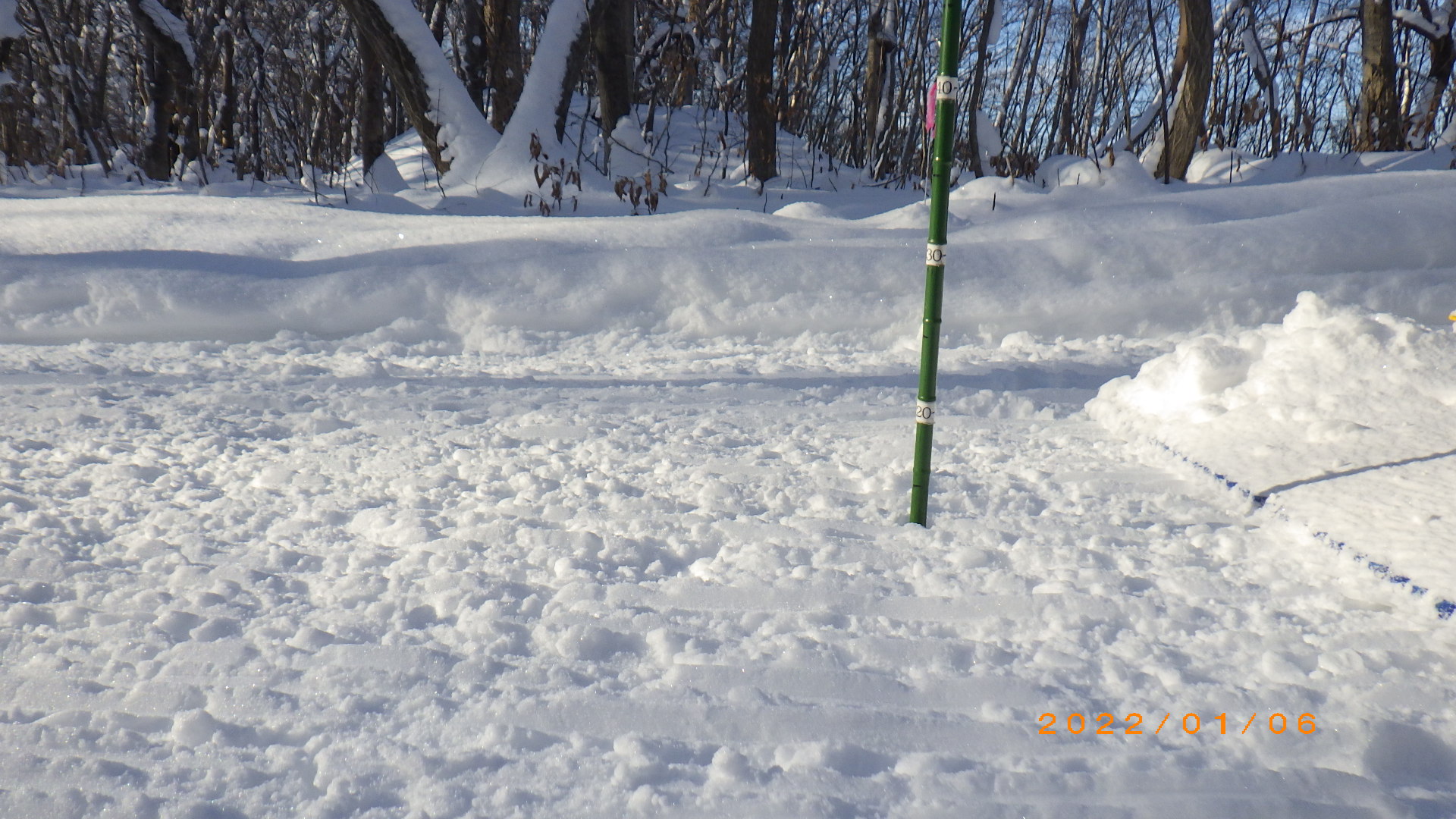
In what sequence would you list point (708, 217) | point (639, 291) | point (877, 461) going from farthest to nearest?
point (708, 217), point (639, 291), point (877, 461)

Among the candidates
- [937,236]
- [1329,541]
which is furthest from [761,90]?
[1329,541]

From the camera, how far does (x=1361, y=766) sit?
1.34 metres

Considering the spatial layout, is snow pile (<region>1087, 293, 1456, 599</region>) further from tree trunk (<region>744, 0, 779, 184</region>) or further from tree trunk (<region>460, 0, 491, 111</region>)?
tree trunk (<region>460, 0, 491, 111</region>)

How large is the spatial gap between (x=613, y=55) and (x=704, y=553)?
23.3 ft

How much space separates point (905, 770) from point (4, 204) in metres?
6.47

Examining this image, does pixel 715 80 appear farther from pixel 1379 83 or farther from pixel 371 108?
pixel 1379 83

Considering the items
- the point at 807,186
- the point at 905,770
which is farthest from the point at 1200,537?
the point at 807,186

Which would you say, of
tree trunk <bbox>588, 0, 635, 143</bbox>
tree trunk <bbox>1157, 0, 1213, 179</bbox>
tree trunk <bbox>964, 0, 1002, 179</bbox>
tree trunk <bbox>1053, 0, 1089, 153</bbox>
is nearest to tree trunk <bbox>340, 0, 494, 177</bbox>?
tree trunk <bbox>588, 0, 635, 143</bbox>

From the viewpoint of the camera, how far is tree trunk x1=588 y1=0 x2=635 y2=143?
7863 millimetres

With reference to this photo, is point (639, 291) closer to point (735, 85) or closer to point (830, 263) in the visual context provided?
point (830, 263)

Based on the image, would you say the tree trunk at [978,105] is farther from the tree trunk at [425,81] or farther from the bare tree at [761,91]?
the tree trunk at [425,81]

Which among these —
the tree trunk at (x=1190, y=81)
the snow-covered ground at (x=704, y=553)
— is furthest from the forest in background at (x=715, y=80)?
the snow-covered ground at (x=704, y=553)

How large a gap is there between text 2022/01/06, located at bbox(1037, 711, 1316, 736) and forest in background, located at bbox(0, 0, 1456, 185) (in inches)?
261

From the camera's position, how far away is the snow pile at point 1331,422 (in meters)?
1.94
